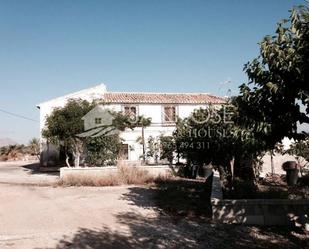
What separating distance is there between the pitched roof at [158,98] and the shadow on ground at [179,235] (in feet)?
63.6

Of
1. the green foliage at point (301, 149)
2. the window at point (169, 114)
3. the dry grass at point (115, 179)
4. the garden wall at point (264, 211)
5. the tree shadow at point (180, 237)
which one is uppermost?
the window at point (169, 114)

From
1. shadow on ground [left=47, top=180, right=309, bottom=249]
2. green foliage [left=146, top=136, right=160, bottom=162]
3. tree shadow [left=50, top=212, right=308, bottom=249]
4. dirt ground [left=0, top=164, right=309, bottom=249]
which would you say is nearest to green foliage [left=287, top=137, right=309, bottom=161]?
dirt ground [left=0, top=164, right=309, bottom=249]

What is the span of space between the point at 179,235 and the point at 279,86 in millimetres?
3842

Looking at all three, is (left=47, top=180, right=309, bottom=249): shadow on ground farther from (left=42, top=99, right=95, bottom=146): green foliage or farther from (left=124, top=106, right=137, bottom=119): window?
(left=124, top=106, right=137, bottom=119): window

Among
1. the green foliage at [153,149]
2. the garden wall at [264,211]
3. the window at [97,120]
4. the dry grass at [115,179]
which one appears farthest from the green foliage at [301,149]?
the window at [97,120]

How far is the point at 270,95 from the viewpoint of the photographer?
6266 millimetres

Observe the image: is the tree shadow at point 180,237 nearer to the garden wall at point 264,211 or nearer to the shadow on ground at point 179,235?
the shadow on ground at point 179,235

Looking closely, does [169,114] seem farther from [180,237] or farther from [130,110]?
[180,237]

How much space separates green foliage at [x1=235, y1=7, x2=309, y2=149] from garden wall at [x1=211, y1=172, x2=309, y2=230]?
2.30 meters

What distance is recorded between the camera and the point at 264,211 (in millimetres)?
8414

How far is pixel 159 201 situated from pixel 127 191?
2.76 meters

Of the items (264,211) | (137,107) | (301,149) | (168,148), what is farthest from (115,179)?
(137,107)

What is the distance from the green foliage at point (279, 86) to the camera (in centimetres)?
574

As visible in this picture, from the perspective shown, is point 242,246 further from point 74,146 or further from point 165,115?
point 165,115
